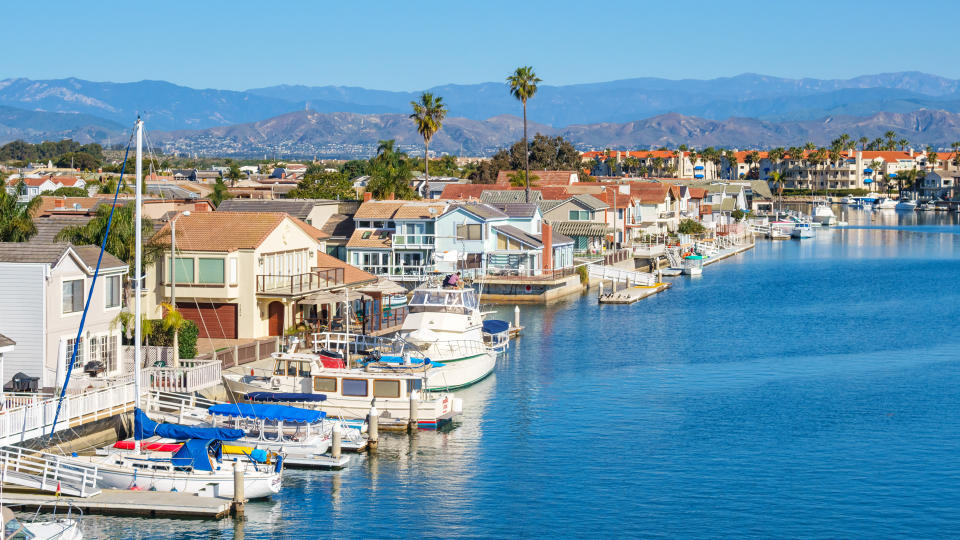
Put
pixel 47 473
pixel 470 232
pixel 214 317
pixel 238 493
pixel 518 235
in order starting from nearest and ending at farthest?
pixel 238 493 → pixel 47 473 → pixel 214 317 → pixel 470 232 → pixel 518 235

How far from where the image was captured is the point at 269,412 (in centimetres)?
3684

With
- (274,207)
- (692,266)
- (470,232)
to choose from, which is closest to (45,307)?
(274,207)

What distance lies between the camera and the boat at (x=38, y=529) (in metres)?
27.2

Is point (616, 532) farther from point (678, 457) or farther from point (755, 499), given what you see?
point (678, 457)

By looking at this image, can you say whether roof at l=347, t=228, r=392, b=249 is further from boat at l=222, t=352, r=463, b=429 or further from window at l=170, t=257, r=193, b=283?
boat at l=222, t=352, r=463, b=429

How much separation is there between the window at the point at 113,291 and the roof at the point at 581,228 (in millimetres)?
Answer: 61365

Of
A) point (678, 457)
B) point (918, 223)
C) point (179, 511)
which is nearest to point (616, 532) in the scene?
point (678, 457)

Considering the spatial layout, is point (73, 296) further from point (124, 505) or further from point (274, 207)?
point (274, 207)

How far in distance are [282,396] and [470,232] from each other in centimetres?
4213

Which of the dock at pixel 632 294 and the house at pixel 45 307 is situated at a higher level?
the house at pixel 45 307

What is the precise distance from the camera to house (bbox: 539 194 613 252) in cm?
10225

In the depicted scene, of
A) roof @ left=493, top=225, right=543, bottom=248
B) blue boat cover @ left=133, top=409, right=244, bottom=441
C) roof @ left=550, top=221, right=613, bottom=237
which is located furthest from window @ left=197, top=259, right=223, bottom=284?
roof @ left=550, top=221, right=613, bottom=237

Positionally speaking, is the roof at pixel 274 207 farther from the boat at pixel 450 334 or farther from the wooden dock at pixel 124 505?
the wooden dock at pixel 124 505

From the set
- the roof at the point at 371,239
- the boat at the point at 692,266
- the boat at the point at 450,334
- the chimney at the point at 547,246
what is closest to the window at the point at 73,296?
the boat at the point at 450,334
